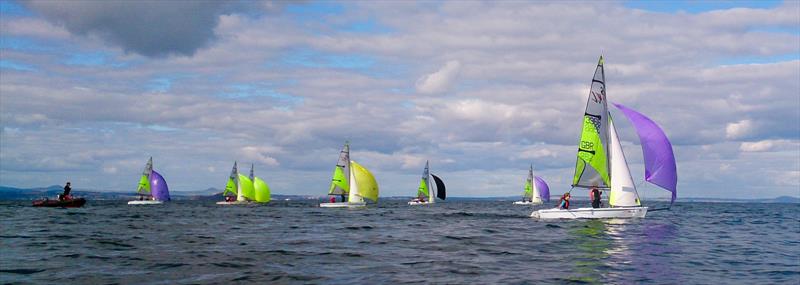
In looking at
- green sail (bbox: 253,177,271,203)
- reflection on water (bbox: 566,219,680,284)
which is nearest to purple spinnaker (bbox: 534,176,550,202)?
green sail (bbox: 253,177,271,203)

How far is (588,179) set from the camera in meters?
42.2

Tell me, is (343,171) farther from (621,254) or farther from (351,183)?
(621,254)

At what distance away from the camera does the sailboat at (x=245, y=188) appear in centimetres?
10800

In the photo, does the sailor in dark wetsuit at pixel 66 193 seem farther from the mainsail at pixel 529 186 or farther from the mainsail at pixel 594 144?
the mainsail at pixel 529 186

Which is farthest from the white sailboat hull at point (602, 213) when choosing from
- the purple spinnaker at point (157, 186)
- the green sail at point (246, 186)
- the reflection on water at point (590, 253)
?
the purple spinnaker at point (157, 186)

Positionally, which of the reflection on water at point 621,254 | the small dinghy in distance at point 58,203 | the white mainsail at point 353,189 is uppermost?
the white mainsail at point 353,189

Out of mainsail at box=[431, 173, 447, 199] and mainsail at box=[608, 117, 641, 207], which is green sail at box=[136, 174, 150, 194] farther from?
mainsail at box=[608, 117, 641, 207]

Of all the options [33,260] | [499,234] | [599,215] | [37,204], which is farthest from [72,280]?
[37,204]

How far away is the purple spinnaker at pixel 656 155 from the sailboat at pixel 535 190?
85.4 m

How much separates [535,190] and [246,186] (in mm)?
53213

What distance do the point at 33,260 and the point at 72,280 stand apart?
16.8 ft

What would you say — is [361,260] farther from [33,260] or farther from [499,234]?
[499,234]

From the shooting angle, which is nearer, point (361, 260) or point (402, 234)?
point (361, 260)

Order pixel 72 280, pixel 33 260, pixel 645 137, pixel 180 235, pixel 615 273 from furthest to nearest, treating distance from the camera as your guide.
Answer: pixel 645 137 → pixel 180 235 → pixel 33 260 → pixel 615 273 → pixel 72 280
